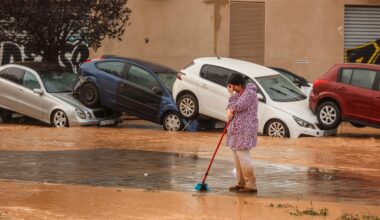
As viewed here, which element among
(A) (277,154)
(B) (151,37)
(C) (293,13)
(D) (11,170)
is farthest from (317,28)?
(D) (11,170)

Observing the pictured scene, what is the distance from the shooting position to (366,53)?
32.0 m

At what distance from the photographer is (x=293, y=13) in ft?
102

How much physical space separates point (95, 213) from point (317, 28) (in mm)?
23188

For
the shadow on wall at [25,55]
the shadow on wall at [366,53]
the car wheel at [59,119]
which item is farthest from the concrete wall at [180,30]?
the car wheel at [59,119]

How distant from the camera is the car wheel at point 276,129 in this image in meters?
18.6

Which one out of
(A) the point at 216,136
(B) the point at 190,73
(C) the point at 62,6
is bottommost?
(A) the point at 216,136

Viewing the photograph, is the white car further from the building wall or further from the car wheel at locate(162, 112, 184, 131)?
the building wall

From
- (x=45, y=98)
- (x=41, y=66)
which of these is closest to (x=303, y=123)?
(x=45, y=98)

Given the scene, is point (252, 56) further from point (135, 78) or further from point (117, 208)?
point (117, 208)

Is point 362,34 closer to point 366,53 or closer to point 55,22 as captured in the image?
point 366,53

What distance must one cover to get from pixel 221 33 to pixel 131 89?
10834mm

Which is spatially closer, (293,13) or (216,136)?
(216,136)

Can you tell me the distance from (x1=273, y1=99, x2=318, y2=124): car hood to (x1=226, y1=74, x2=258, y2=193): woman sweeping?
7817mm

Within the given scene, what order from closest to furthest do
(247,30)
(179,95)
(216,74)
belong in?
(216,74) < (179,95) < (247,30)
